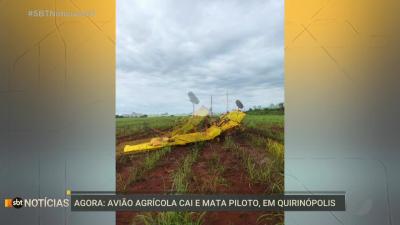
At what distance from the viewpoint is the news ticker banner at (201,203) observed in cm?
146

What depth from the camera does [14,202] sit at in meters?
1.47

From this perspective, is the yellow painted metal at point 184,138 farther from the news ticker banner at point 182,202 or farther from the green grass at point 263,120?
the news ticker banner at point 182,202

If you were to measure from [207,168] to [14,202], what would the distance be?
3.25ft

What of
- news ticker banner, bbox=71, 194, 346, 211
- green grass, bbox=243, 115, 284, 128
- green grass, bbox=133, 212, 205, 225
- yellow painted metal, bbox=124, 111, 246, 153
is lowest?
green grass, bbox=133, 212, 205, 225

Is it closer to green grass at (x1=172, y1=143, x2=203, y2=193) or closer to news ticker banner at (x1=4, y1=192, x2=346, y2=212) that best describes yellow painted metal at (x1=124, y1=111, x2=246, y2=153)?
green grass at (x1=172, y1=143, x2=203, y2=193)

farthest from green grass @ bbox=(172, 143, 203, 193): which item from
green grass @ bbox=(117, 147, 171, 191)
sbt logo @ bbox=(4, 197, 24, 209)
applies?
sbt logo @ bbox=(4, 197, 24, 209)

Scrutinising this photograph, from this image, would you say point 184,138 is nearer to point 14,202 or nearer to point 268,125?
point 268,125

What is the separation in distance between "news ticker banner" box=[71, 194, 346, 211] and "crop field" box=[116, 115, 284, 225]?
3 cm

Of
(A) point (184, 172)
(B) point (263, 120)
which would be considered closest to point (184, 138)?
(A) point (184, 172)

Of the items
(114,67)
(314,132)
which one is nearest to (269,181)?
(314,132)

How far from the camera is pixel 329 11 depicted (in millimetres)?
1415

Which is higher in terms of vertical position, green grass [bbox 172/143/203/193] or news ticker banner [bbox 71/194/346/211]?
green grass [bbox 172/143/203/193]

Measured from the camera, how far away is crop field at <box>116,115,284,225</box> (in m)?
1.45

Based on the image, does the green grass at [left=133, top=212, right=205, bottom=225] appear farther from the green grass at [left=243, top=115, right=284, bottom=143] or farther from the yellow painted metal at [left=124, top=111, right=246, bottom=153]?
the green grass at [left=243, top=115, right=284, bottom=143]
